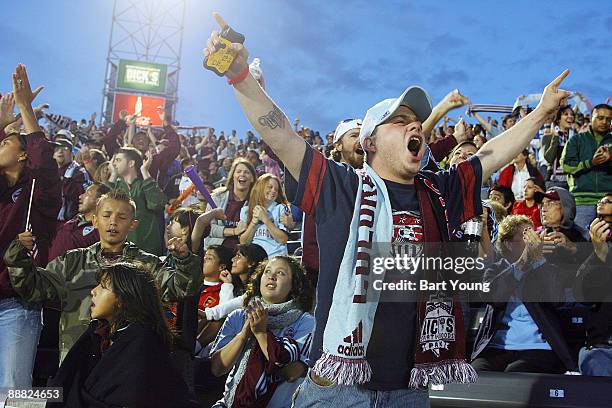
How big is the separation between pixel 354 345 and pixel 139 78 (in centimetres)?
5190

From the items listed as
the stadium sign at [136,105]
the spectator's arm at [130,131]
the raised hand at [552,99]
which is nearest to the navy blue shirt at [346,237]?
the raised hand at [552,99]

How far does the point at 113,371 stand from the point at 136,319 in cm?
34

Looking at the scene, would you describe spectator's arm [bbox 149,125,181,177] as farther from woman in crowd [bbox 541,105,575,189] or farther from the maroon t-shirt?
woman in crowd [bbox 541,105,575,189]

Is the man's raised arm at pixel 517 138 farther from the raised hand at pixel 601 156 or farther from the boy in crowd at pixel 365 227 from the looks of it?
the raised hand at pixel 601 156

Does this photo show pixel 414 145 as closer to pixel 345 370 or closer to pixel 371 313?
pixel 371 313

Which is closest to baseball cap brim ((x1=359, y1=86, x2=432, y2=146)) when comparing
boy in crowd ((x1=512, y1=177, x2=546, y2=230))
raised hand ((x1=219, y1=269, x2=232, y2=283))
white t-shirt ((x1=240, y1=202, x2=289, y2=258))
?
raised hand ((x1=219, y1=269, x2=232, y2=283))

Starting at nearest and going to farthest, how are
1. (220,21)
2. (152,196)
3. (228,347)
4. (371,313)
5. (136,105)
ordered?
(371,313) → (220,21) → (228,347) → (152,196) → (136,105)

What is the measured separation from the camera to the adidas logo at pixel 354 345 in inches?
84.7

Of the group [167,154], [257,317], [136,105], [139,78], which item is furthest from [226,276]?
[139,78]

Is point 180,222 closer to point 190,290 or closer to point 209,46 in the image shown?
point 190,290

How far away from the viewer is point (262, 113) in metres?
2.32

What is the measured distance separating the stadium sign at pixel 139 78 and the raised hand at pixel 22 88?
1879 inches

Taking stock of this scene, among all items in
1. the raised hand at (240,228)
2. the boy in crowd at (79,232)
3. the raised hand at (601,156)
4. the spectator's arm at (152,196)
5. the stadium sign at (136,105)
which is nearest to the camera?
the boy in crowd at (79,232)

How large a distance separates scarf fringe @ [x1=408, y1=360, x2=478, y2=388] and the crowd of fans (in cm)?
3
